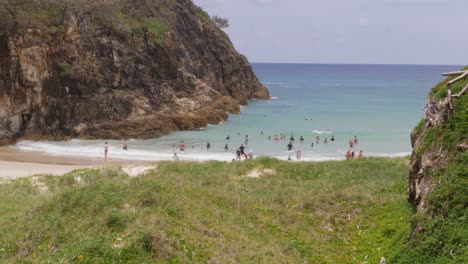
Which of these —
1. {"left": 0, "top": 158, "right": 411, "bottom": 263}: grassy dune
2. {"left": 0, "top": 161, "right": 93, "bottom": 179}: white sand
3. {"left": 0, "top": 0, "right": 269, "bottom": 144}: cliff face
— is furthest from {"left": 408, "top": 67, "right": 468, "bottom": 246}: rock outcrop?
{"left": 0, "top": 0, "right": 269, "bottom": 144}: cliff face

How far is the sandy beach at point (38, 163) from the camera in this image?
112ft

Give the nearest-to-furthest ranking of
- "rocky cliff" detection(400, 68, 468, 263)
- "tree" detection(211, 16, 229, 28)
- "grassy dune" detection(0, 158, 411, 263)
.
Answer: "rocky cliff" detection(400, 68, 468, 263), "grassy dune" detection(0, 158, 411, 263), "tree" detection(211, 16, 229, 28)

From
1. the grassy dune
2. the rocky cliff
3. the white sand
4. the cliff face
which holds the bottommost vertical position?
the white sand

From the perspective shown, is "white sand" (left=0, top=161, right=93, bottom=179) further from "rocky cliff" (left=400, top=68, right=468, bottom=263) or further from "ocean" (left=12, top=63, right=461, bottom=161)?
"rocky cliff" (left=400, top=68, right=468, bottom=263)

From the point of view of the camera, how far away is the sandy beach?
34281mm

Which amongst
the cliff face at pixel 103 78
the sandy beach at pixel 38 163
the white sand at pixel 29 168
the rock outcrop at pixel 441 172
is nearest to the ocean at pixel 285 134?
the sandy beach at pixel 38 163

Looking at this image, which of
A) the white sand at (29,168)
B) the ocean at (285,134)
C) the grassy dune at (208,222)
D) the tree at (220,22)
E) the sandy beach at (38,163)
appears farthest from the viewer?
the tree at (220,22)

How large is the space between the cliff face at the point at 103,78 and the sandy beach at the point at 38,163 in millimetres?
5819

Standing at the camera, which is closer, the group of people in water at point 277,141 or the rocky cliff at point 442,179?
the rocky cliff at point 442,179

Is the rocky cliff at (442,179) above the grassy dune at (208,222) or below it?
above

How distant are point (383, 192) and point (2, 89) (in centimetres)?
3942

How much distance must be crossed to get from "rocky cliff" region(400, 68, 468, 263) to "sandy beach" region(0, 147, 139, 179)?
82.6 feet

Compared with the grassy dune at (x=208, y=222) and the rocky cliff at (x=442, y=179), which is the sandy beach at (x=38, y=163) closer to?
the grassy dune at (x=208, y=222)

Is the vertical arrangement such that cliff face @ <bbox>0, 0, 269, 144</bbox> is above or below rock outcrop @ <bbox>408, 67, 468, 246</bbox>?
above
